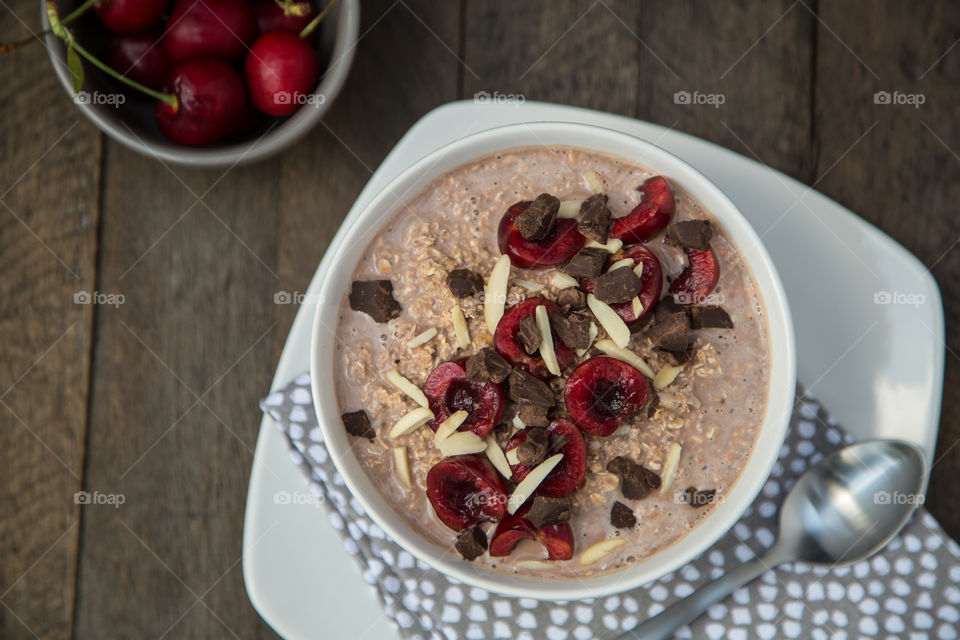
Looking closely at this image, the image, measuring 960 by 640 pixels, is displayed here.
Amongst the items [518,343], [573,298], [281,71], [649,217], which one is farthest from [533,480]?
[281,71]

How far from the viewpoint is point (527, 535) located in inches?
66.9

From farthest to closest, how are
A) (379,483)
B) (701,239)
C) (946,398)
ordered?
(946,398) → (379,483) → (701,239)

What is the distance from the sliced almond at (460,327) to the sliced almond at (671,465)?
0.50 meters

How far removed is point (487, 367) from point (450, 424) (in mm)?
146

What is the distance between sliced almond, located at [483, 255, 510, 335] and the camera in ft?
5.44

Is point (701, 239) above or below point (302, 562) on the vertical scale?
above

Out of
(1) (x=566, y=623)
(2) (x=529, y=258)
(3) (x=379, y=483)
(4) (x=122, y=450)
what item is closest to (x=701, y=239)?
(2) (x=529, y=258)

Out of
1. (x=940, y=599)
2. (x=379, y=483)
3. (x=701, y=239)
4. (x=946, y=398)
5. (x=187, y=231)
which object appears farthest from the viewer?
(x=187, y=231)

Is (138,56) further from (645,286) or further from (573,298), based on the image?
(645,286)

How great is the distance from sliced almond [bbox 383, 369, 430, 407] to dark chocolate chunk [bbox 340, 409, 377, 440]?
106 mm

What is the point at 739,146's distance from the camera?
2303 mm

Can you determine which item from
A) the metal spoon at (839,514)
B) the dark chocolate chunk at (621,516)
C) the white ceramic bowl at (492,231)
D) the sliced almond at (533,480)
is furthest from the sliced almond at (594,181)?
the metal spoon at (839,514)

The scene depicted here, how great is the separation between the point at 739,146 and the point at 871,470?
3.22 ft

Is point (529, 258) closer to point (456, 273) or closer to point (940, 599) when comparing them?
point (456, 273)
